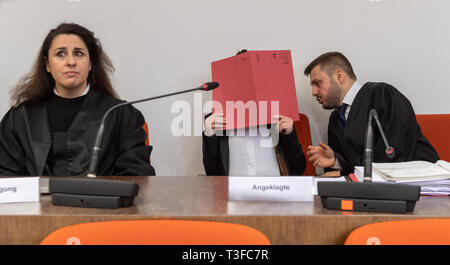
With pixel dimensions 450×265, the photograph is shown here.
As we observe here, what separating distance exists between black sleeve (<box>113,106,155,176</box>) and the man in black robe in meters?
0.75

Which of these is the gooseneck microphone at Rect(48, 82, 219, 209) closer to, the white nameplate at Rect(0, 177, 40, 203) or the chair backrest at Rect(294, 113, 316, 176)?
the white nameplate at Rect(0, 177, 40, 203)

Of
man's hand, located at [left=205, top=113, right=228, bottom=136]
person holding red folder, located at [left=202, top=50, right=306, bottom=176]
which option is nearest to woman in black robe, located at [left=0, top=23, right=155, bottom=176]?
man's hand, located at [left=205, top=113, right=228, bottom=136]

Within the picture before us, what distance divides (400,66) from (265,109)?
4.09ft

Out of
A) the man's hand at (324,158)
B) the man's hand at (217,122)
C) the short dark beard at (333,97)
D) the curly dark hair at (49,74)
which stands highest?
the curly dark hair at (49,74)

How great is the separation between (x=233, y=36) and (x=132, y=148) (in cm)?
116

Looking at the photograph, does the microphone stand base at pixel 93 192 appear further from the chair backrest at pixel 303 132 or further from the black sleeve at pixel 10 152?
the chair backrest at pixel 303 132

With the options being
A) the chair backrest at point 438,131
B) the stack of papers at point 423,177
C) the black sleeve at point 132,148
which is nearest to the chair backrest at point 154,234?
the stack of papers at point 423,177

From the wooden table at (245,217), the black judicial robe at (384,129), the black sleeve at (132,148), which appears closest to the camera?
the wooden table at (245,217)

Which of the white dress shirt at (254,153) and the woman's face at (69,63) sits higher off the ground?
the woman's face at (69,63)

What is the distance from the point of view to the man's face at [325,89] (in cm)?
244

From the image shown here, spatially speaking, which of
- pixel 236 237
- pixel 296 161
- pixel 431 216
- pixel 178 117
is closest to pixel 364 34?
pixel 296 161

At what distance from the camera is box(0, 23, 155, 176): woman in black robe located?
1784 millimetres

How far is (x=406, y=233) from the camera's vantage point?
0.78 m

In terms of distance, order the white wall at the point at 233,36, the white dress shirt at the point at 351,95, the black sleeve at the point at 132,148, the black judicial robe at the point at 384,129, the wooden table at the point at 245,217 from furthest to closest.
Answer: the white wall at the point at 233,36 < the white dress shirt at the point at 351,95 < the black judicial robe at the point at 384,129 < the black sleeve at the point at 132,148 < the wooden table at the point at 245,217
